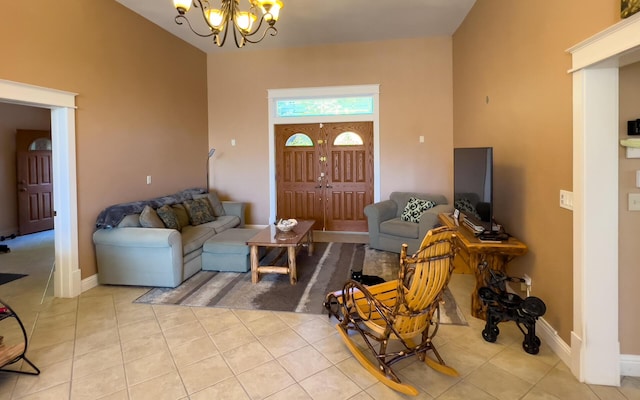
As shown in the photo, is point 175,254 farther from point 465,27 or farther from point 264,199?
point 465,27

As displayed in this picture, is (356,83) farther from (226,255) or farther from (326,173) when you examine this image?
(226,255)

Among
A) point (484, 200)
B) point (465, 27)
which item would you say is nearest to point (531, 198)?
point (484, 200)

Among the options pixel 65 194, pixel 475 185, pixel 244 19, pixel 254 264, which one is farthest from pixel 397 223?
pixel 65 194

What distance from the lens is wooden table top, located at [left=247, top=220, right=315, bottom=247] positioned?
3.81 meters

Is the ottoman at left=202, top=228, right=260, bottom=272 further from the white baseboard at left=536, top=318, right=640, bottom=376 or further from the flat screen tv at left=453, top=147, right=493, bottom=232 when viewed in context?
the white baseboard at left=536, top=318, right=640, bottom=376

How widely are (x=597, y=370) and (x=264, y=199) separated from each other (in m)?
5.41

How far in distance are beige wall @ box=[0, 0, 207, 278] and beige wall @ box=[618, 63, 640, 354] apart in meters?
4.74

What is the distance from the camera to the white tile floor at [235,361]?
207cm

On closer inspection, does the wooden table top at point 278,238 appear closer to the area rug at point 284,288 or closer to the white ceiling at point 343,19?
the area rug at point 284,288

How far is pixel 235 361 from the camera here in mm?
2393

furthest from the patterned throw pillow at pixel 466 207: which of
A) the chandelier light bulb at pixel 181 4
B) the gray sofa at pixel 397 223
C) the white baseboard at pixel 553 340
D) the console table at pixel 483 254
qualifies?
the chandelier light bulb at pixel 181 4

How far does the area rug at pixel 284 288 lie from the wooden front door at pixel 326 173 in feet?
5.42

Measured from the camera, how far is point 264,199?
6598 millimetres

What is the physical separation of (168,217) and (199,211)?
0.82 m
